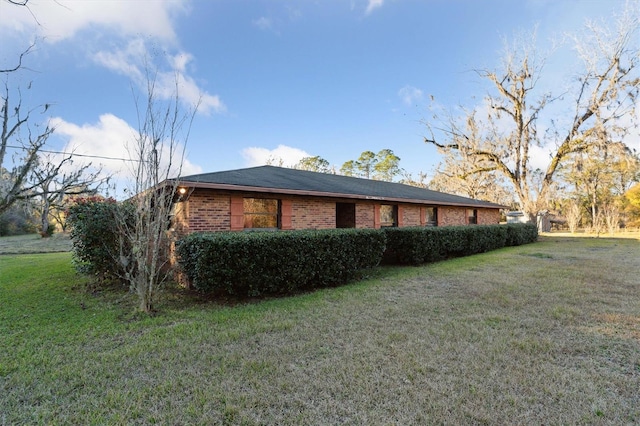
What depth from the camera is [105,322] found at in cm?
476

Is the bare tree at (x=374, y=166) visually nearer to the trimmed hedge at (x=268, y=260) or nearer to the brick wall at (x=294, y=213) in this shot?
the brick wall at (x=294, y=213)

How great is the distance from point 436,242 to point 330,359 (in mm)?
8212

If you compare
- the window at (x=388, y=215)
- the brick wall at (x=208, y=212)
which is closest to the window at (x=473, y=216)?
the window at (x=388, y=215)

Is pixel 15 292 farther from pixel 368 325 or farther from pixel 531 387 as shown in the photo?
pixel 531 387

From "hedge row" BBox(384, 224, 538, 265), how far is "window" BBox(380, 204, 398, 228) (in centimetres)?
209

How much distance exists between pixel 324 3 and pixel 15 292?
12.3 metres

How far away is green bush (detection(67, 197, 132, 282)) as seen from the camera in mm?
6582

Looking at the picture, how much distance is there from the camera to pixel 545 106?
19266mm

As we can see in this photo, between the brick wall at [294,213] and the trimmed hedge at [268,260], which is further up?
the brick wall at [294,213]

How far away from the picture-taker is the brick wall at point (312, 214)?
9.26 metres

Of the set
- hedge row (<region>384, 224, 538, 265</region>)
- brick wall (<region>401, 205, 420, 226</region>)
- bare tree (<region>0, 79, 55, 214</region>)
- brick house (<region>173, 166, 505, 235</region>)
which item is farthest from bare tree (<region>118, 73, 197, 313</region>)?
brick wall (<region>401, 205, 420, 226</region>)

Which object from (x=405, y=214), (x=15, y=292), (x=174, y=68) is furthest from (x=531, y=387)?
(x=405, y=214)

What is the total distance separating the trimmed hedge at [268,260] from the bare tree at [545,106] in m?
17.6

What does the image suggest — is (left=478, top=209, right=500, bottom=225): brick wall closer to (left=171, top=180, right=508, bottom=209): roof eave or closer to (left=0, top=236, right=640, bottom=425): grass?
(left=171, top=180, right=508, bottom=209): roof eave
